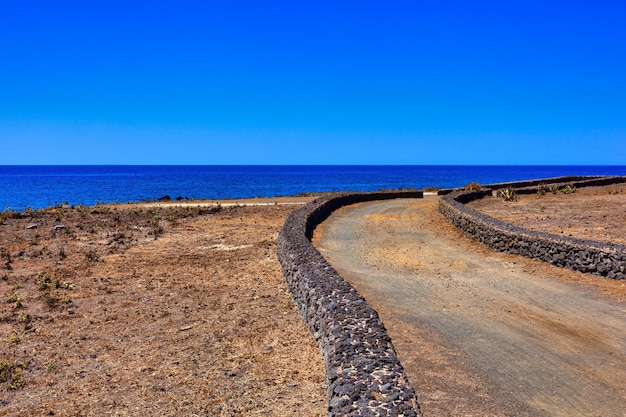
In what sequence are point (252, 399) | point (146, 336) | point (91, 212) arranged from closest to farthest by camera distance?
point (252, 399) < point (146, 336) < point (91, 212)

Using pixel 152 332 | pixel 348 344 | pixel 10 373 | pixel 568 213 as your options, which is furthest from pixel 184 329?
pixel 568 213

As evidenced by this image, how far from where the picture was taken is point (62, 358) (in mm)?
10031

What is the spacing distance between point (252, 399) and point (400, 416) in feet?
10.3

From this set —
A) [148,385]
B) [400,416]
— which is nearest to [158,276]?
[148,385]

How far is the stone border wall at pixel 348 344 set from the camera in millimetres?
5758

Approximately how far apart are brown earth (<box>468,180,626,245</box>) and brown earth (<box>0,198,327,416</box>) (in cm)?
1097

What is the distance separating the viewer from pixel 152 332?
11.2 m

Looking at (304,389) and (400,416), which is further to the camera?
(304,389)

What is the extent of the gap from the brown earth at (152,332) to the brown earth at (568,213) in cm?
1097

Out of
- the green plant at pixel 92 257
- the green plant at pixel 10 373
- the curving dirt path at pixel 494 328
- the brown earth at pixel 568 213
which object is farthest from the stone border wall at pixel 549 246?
the green plant at pixel 92 257

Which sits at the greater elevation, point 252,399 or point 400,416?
point 400,416

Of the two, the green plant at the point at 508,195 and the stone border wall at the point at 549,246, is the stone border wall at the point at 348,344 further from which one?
the green plant at the point at 508,195

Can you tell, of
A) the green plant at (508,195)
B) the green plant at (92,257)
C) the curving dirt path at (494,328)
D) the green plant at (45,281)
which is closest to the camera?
the curving dirt path at (494,328)

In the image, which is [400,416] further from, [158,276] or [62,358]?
[158,276]
